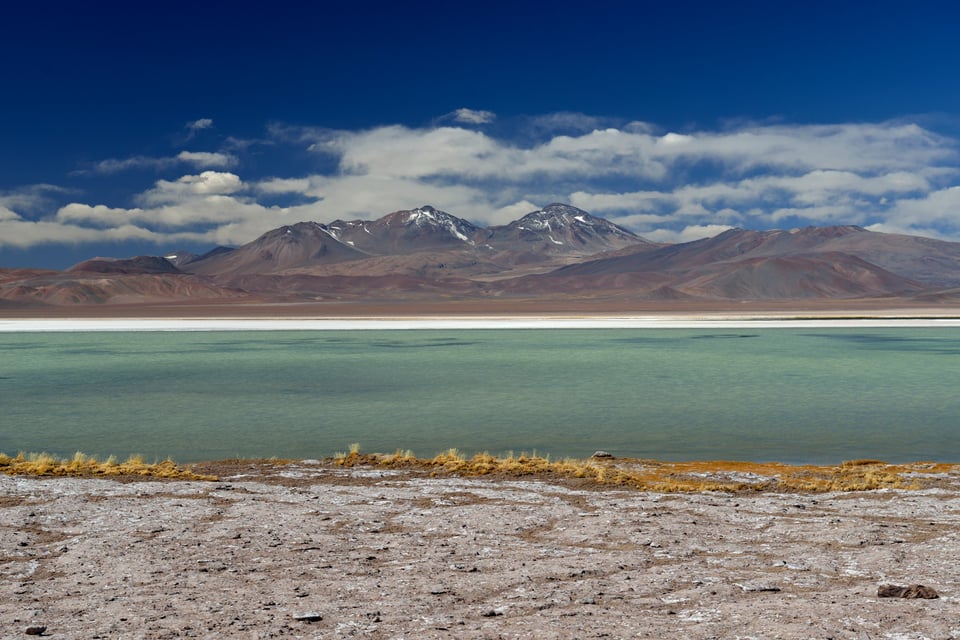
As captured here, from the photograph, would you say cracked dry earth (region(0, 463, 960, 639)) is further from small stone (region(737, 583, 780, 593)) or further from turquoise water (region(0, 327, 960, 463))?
turquoise water (region(0, 327, 960, 463))

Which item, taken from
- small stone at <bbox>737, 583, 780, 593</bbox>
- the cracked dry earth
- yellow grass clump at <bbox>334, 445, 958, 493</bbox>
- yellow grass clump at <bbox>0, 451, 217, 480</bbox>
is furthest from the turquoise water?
small stone at <bbox>737, 583, 780, 593</bbox>

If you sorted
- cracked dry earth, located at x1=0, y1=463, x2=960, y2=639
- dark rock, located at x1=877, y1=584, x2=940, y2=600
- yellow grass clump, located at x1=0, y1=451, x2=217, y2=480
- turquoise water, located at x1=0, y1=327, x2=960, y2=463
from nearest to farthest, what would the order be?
cracked dry earth, located at x1=0, y1=463, x2=960, y2=639, dark rock, located at x1=877, y1=584, x2=940, y2=600, yellow grass clump, located at x1=0, y1=451, x2=217, y2=480, turquoise water, located at x1=0, y1=327, x2=960, y2=463

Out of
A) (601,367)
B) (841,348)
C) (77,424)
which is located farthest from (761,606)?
(841,348)

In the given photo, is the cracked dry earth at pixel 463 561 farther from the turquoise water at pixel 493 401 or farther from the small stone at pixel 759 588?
the turquoise water at pixel 493 401

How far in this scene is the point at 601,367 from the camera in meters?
32.1

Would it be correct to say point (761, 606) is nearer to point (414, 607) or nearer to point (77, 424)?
point (414, 607)

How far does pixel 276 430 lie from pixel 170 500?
7.49m

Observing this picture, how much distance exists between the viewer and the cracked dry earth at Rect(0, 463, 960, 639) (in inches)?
251

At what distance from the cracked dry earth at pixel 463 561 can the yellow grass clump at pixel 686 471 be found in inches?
21.4

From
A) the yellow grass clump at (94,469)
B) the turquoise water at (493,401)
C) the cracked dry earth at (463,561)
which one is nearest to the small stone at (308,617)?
the cracked dry earth at (463,561)

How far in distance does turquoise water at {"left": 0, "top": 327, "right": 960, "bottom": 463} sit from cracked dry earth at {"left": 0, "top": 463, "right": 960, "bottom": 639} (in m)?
4.43

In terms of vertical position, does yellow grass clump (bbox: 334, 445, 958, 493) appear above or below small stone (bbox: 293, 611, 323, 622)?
below

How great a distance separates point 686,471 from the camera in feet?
43.6

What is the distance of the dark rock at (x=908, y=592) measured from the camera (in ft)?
22.3
